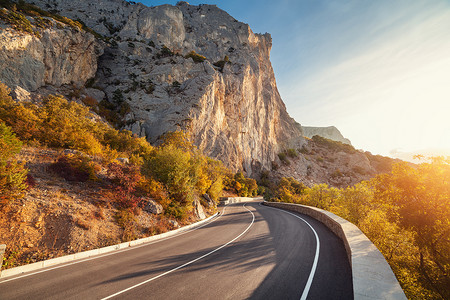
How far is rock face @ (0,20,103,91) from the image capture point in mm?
25734

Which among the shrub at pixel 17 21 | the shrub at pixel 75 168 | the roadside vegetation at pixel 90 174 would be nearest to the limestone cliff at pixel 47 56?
the shrub at pixel 17 21

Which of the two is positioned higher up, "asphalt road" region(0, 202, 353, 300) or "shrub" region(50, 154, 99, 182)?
"shrub" region(50, 154, 99, 182)

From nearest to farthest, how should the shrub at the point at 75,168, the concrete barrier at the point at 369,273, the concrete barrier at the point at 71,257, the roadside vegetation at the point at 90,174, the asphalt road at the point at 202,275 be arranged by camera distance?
the concrete barrier at the point at 369,273
the asphalt road at the point at 202,275
the concrete barrier at the point at 71,257
the roadside vegetation at the point at 90,174
the shrub at the point at 75,168

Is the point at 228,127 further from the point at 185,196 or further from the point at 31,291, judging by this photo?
the point at 31,291

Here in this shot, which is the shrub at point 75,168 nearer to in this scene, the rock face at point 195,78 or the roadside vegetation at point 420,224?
the roadside vegetation at point 420,224

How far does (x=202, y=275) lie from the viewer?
531cm

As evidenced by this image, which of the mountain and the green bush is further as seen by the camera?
the mountain

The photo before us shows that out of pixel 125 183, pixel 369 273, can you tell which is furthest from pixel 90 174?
pixel 369 273

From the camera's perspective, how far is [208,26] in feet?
236

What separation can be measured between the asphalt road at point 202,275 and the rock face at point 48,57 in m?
34.8

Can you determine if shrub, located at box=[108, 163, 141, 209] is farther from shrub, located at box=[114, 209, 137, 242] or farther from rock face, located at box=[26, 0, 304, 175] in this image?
rock face, located at box=[26, 0, 304, 175]

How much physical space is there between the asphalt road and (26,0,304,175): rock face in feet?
111

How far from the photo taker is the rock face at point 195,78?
139 ft

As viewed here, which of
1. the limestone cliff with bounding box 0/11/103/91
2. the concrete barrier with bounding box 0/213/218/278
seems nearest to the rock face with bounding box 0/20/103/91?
the limestone cliff with bounding box 0/11/103/91
